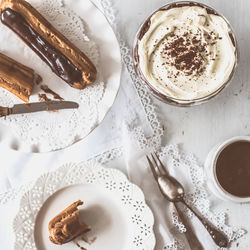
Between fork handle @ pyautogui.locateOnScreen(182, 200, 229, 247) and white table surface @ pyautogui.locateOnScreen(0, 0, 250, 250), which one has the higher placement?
white table surface @ pyautogui.locateOnScreen(0, 0, 250, 250)

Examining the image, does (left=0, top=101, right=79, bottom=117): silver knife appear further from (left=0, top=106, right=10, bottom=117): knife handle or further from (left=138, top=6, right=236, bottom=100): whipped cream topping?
(left=138, top=6, right=236, bottom=100): whipped cream topping

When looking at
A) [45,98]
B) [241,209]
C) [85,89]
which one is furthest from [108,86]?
[241,209]

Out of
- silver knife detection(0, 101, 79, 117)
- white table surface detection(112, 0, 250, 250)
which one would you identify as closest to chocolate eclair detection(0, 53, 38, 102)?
silver knife detection(0, 101, 79, 117)

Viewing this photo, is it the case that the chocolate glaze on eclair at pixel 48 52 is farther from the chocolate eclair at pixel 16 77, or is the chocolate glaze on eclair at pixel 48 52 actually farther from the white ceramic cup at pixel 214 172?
the white ceramic cup at pixel 214 172

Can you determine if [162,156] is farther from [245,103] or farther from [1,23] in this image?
[1,23]

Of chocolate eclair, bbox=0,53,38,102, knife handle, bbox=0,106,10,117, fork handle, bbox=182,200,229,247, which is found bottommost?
fork handle, bbox=182,200,229,247

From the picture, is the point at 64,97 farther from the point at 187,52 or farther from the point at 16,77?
the point at 187,52

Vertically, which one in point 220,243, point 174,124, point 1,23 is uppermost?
point 1,23
